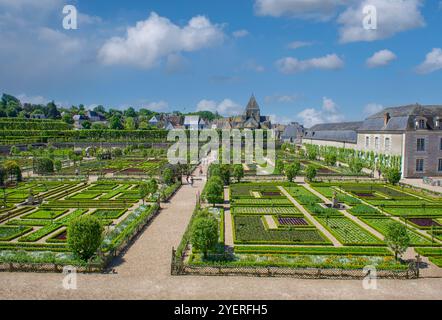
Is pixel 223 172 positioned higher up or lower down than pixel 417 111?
lower down

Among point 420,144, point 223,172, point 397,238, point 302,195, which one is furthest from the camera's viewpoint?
point 420,144

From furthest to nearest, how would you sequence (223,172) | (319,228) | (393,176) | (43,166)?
(43,166) → (393,176) → (223,172) → (319,228)

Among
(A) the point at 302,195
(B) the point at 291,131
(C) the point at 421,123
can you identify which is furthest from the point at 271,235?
(B) the point at 291,131

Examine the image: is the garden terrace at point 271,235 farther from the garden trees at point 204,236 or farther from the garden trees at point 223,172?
the garden trees at point 223,172

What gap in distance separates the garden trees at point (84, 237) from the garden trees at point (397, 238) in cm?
1472

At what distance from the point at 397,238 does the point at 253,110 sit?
358ft

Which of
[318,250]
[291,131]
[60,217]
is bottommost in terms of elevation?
[318,250]

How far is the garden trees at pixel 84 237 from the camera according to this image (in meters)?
16.8

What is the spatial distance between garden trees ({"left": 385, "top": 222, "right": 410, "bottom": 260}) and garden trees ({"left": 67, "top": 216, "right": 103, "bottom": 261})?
48.3ft

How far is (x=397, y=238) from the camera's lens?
17609 mm

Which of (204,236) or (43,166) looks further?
(43,166)

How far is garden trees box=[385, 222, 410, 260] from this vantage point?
691 inches

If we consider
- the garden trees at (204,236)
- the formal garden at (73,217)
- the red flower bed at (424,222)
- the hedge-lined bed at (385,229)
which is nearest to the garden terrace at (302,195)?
the hedge-lined bed at (385,229)

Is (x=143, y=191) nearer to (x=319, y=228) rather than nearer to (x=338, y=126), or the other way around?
(x=319, y=228)
